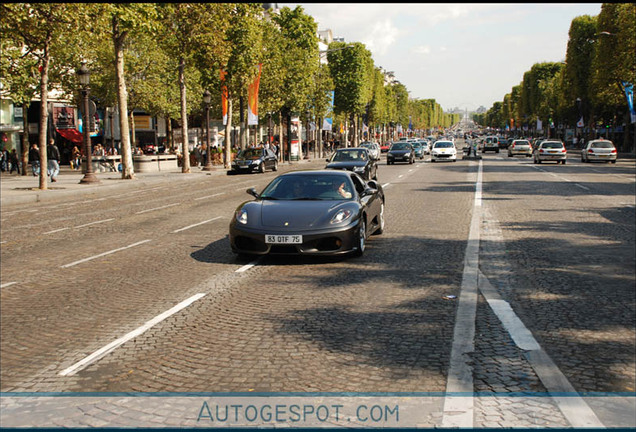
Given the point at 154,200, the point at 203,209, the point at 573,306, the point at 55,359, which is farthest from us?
the point at 154,200

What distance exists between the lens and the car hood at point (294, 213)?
9773 millimetres

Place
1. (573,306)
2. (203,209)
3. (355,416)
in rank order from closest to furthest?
(355,416) → (573,306) → (203,209)

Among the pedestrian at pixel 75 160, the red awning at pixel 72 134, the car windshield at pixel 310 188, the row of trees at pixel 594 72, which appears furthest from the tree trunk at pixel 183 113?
the row of trees at pixel 594 72

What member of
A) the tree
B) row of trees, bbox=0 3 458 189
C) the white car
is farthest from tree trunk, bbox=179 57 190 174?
the white car

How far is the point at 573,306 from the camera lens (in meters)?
7.21

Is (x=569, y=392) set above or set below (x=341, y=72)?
below

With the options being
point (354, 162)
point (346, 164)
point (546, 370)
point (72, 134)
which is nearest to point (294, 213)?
point (546, 370)

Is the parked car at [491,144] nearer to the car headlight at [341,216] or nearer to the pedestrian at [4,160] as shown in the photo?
the pedestrian at [4,160]

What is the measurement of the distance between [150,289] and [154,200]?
14.6m

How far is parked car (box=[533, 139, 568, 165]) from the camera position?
43156 mm

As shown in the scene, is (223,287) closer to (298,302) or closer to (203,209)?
(298,302)

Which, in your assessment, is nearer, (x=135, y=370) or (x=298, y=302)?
(x=135, y=370)

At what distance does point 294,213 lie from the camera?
33.0 ft

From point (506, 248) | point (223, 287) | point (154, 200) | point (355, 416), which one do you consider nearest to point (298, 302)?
point (223, 287)
